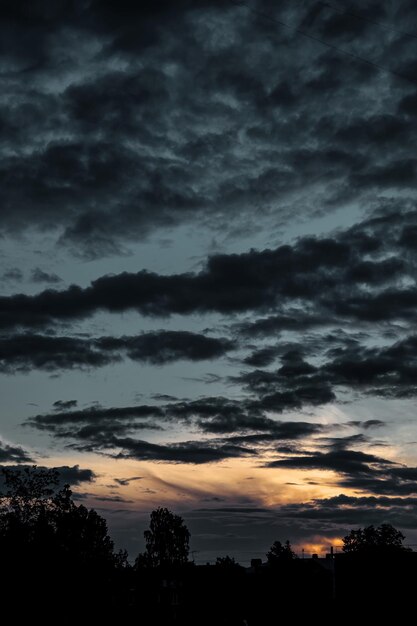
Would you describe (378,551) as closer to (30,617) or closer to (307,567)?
(307,567)

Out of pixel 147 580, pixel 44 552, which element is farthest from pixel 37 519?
pixel 147 580

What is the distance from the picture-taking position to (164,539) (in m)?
160

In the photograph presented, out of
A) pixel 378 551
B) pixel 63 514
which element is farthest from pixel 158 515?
pixel 63 514

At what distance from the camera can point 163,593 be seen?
4877 inches

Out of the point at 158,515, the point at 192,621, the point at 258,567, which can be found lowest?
the point at 192,621

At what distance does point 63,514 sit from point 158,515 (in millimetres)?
91934

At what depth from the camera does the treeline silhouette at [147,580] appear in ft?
214

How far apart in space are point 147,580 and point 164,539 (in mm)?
31465

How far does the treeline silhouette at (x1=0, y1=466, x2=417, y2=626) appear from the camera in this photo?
Result: 65.4 metres

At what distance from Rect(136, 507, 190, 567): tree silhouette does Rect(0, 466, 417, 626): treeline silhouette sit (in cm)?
2449

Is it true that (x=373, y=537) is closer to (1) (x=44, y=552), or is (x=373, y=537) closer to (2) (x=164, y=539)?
(2) (x=164, y=539)

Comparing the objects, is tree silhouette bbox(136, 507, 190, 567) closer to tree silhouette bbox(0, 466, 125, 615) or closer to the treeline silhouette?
the treeline silhouette

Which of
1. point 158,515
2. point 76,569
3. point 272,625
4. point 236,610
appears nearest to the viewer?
point 76,569

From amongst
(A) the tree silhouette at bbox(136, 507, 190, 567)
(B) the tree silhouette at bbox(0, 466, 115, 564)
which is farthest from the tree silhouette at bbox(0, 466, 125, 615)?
(A) the tree silhouette at bbox(136, 507, 190, 567)
